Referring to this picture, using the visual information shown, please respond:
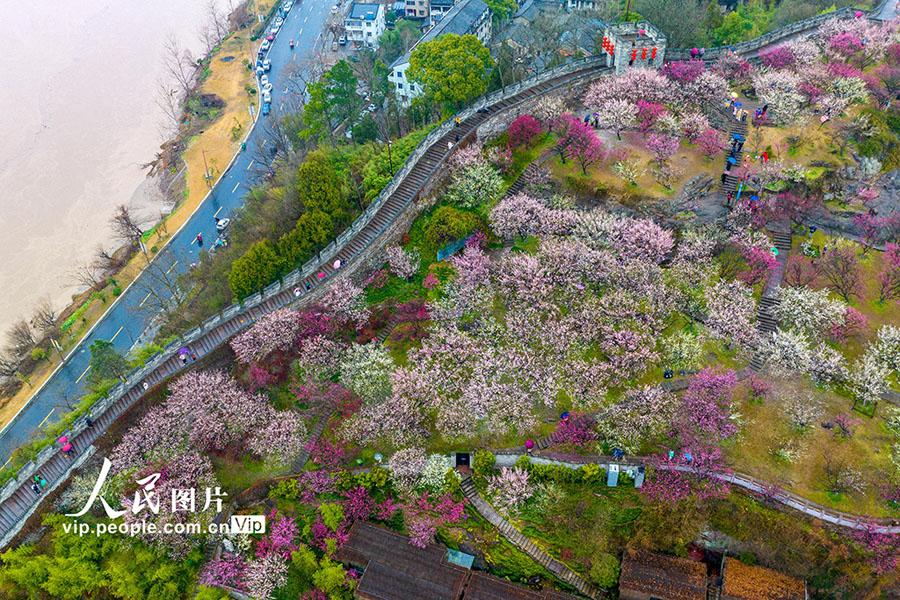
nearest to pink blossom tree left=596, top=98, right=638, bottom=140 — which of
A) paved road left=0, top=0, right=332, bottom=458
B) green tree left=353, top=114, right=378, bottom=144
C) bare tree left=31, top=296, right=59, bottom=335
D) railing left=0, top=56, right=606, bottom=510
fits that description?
railing left=0, top=56, right=606, bottom=510

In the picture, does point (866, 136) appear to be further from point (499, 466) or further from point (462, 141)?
point (499, 466)

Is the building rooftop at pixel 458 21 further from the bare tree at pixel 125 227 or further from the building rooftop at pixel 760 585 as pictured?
the building rooftop at pixel 760 585

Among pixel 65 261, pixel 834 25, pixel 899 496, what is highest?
pixel 65 261

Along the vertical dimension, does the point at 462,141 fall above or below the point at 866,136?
above

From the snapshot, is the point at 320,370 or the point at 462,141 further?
the point at 462,141

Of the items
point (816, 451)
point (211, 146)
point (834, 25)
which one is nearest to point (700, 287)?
point (816, 451)

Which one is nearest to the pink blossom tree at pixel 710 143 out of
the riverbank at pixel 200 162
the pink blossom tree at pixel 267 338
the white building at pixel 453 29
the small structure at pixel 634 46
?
the small structure at pixel 634 46

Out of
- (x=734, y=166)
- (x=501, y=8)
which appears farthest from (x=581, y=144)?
(x=501, y=8)

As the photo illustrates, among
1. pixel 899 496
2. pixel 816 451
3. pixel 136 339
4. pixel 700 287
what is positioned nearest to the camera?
pixel 899 496
